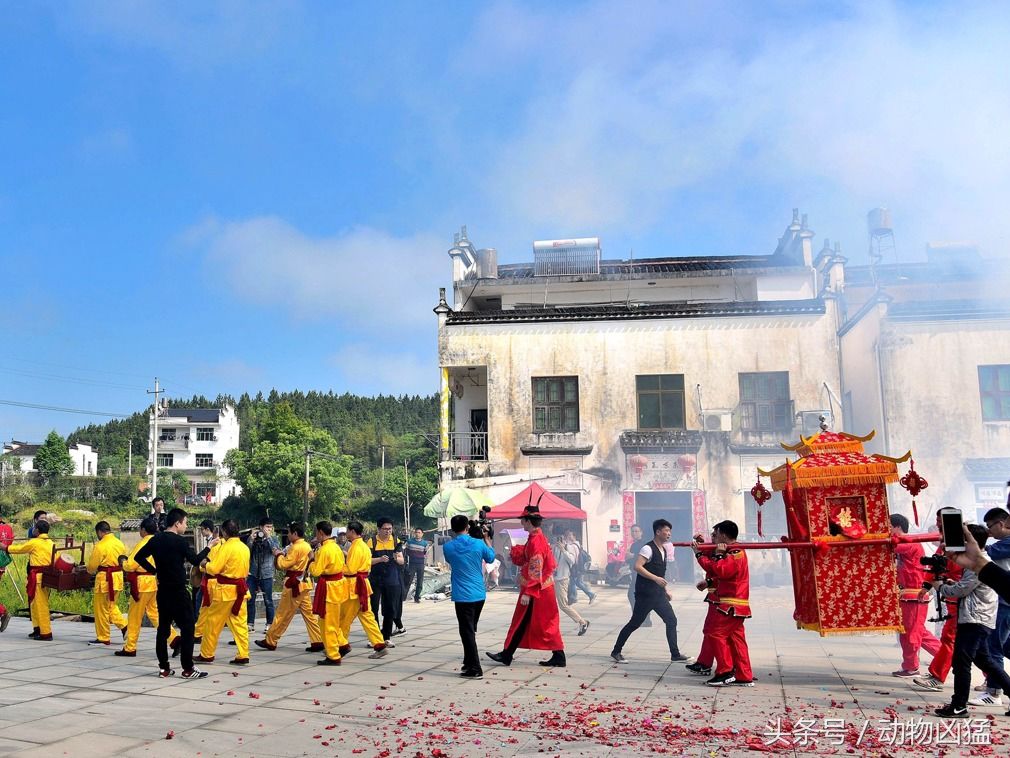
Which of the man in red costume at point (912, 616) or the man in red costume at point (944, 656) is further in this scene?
the man in red costume at point (912, 616)

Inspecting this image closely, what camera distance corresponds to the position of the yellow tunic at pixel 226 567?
9484 millimetres

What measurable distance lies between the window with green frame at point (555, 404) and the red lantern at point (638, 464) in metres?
1.89

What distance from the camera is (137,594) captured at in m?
10.4

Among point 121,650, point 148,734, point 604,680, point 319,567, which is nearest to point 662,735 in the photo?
point 604,680

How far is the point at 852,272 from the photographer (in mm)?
27781

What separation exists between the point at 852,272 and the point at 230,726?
26.0 metres

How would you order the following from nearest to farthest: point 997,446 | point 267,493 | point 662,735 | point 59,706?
point 662,735
point 59,706
point 997,446
point 267,493

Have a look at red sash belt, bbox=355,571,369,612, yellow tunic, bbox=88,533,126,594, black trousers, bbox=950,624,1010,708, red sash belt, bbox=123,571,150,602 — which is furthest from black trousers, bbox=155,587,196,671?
black trousers, bbox=950,624,1010,708

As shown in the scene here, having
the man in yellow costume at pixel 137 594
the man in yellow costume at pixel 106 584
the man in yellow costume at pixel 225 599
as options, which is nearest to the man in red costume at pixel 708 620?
the man in yellow costume at pixel 225 599

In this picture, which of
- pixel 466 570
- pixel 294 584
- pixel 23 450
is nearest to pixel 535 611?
pixel 466 570

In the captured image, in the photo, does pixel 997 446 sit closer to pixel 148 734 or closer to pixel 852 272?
pixel 852 272

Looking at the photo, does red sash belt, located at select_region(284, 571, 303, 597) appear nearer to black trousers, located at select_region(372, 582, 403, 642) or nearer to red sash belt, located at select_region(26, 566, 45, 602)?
black trousers, located at select_region(372, 582, 403, 642)

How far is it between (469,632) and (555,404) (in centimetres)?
1538

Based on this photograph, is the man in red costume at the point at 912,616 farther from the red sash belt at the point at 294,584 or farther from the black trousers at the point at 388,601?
the red sash belt at the point at 294,584
